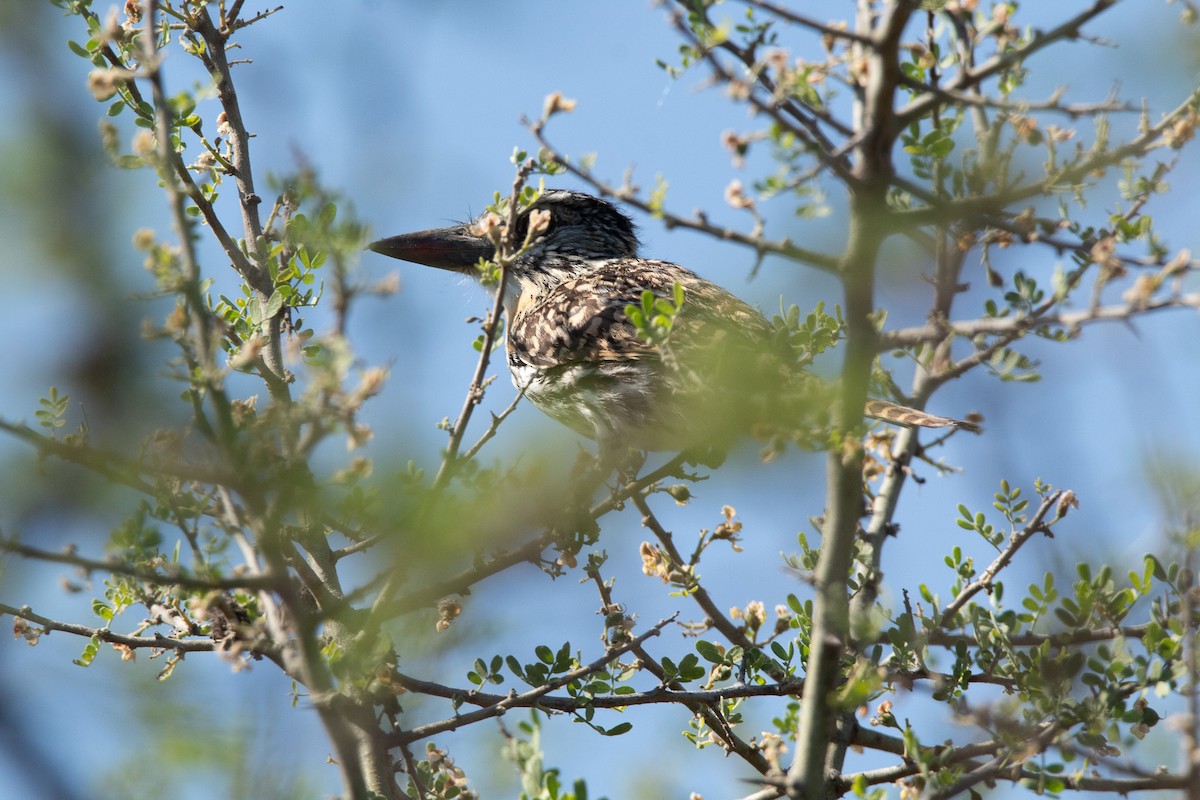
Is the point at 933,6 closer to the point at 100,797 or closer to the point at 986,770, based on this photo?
the point at 986,770

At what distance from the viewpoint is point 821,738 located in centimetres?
215

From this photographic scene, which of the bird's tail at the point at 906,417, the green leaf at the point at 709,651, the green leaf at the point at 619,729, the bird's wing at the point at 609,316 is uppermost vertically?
the bird's wing at the point at 609,316

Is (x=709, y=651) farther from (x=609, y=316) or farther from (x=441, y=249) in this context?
(x=441, y=249)

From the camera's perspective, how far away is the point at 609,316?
450 centimetres

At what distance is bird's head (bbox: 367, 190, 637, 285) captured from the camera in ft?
A: 18.5

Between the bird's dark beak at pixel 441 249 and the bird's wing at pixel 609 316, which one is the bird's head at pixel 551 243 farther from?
the bird's wing at pixel 609 316

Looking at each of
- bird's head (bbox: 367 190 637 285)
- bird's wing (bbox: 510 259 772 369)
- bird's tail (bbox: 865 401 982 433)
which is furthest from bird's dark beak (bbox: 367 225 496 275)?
bird's tail (bbox: 865 401 982 433)

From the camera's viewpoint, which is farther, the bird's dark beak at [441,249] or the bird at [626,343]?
the bird's dark beak at [441,249]

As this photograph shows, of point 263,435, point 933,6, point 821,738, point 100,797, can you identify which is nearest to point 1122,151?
point 933,6

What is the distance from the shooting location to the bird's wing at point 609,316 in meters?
4.23

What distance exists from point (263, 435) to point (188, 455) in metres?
0.23

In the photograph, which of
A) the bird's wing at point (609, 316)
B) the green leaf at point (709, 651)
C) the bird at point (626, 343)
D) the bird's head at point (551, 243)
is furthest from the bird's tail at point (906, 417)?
the bird's head at point (551, 243)

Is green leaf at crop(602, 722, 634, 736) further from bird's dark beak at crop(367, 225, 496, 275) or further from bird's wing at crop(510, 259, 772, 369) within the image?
bird's dark beak at crop(367, 225, 496, 275)

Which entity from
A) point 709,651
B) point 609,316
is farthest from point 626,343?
point 709,651
